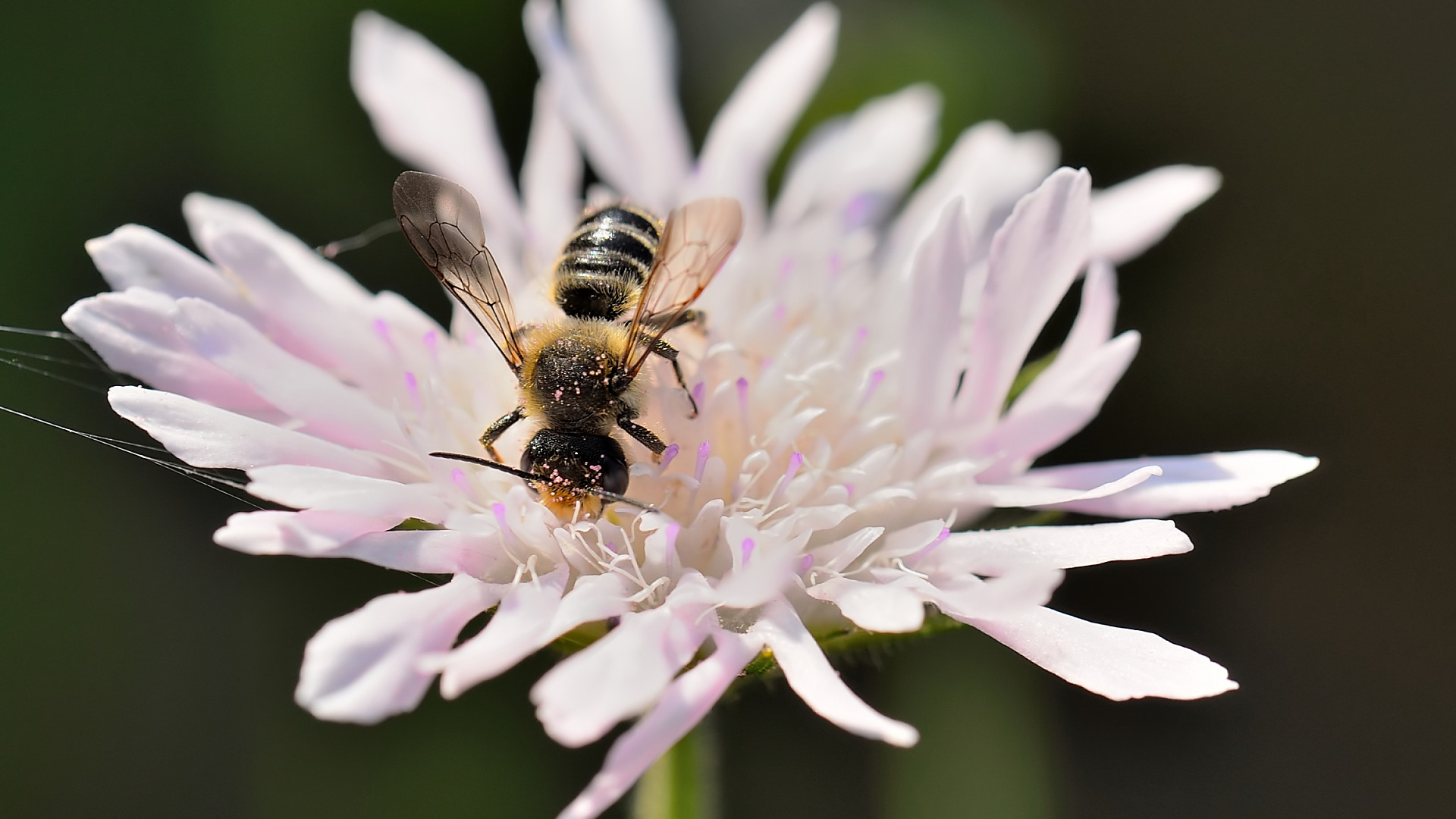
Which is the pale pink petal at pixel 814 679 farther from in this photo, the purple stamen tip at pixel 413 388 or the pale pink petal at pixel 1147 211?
the pale pink petal at pixel 1147 211

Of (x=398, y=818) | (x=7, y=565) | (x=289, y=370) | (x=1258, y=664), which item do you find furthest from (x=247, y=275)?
(x=1258, y=664)

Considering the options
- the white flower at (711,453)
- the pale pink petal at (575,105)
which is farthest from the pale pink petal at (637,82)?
the white flower at (711,453)

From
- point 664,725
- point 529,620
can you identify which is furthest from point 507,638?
point 664,725

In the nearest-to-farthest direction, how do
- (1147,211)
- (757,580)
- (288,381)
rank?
(757,580)
(288,381)
(1147,211)

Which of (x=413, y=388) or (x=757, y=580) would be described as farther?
(x=413, y=388)

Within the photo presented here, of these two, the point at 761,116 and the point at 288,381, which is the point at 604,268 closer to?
the point at 288,381

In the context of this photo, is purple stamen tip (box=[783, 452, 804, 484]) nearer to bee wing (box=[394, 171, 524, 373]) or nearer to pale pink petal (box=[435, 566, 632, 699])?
pale pink petal (box=[435, 566, 632, 699])
